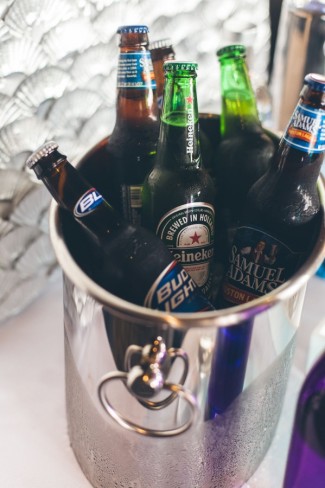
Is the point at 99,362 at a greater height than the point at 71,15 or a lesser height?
lesser

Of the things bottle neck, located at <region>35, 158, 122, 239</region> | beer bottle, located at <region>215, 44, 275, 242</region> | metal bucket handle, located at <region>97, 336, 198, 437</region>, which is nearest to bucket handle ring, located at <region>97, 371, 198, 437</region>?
metal bucket handle, located at <region>97, 336, 198, 437</region>

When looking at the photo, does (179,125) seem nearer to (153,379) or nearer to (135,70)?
(135,70)

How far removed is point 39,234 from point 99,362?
29 centimetres

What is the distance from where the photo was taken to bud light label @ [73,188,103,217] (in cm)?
40

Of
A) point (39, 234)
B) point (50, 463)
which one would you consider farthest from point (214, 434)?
point (39, 234)

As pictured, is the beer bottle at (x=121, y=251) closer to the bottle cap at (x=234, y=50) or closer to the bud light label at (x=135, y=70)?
the bud light label at (x=135, y=70)

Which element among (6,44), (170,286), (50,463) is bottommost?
(50,463)

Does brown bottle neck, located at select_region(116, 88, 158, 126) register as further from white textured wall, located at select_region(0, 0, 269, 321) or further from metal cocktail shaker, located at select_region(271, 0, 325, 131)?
metal cocktail shaker, located at select_region(271, 0, 325, 131)

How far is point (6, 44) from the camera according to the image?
1.56 feet

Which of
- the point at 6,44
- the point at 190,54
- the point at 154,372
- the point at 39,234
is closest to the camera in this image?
the point at 154,372

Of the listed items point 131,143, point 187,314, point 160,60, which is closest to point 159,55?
point 160,60

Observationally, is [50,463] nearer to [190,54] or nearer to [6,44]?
[6,44]

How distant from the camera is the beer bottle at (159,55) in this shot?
1.71ft

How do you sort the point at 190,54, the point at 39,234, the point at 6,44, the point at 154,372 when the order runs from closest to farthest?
the point at 154,372 → the point at 6,44 → the point at 39,234 → the point at 190,54
